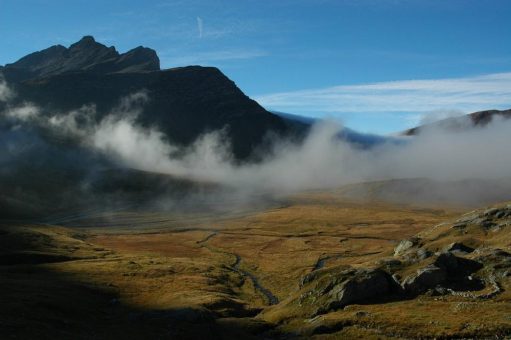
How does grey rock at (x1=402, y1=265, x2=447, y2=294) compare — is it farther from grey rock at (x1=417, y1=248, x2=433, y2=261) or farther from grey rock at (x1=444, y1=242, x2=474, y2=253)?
grey rock at (x1=444, y1=242, x2=474, y2=253)

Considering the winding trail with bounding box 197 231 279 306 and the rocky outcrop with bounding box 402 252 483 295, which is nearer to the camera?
the rocky outcrop with bounding box 402 252 483 295

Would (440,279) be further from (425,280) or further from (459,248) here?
(459,248)

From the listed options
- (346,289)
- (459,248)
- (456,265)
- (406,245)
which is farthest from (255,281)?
(456,265)

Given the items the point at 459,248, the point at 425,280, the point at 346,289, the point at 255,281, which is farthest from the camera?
the point at 255,281

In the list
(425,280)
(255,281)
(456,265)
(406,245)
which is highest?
(456,265)

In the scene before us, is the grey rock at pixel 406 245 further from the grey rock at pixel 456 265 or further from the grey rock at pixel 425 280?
the grey rock at pixel 425 280

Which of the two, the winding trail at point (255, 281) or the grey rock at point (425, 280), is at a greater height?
the grey rock at point (425, 280)

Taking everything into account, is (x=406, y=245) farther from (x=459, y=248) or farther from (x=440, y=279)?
(x=440, y=279)

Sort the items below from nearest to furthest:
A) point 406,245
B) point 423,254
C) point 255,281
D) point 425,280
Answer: point 425,280
point 423,254
point 255,281
point 406,245

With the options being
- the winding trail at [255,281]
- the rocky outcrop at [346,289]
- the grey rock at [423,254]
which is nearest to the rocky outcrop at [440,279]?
the rocky outcrop at [346,289]

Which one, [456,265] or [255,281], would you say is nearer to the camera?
[456,265]

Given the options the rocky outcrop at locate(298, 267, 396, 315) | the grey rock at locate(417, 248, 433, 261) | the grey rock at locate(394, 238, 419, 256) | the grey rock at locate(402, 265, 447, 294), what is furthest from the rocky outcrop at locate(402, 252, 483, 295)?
the grey rock at locate(394, 238, 419, 256)

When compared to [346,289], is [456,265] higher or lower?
higher

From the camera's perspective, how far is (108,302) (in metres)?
96.3
